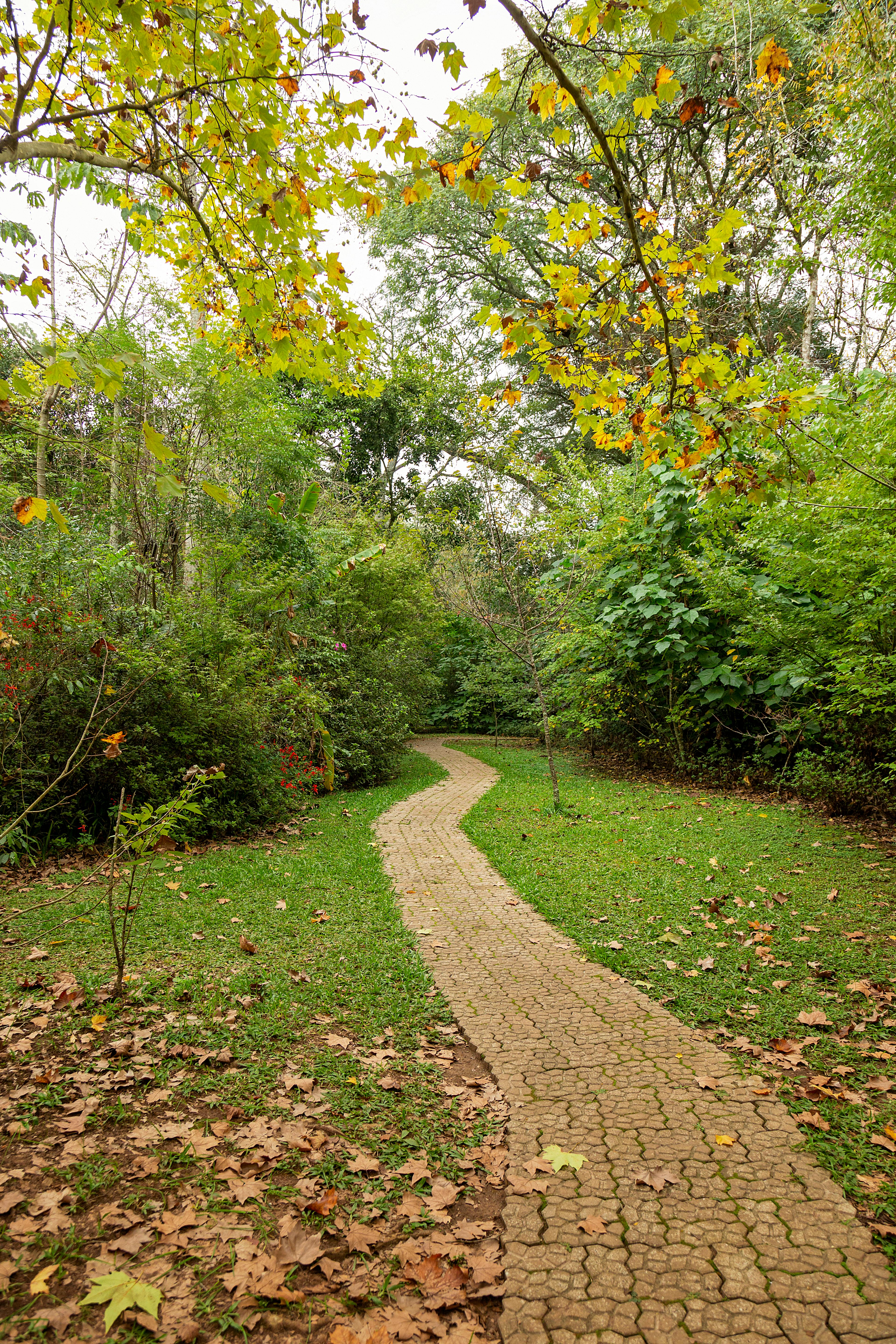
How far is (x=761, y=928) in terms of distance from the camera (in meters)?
4.60

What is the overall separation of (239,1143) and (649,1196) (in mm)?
1516

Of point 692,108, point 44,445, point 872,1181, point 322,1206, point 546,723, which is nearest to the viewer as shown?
point 322,1206

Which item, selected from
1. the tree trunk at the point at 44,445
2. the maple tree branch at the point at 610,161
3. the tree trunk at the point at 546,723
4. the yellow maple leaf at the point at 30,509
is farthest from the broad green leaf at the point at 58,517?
the tree trunk at the point at 44,445

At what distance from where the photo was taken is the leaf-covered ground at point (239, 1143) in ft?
6.26

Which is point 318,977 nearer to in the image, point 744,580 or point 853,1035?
point 853,1035

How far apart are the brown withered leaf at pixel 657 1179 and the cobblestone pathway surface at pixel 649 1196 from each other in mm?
18

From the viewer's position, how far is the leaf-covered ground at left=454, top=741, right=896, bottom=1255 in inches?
113

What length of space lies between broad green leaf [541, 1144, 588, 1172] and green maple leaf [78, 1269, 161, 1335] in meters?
1.38

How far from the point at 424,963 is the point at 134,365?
3766 millimetres

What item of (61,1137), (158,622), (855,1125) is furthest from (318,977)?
(158,622)

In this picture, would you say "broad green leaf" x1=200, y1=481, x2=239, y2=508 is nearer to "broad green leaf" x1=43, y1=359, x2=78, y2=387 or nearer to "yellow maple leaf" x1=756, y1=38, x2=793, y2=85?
"broad green leaf" x1=43, y1=359, x2=78, y2=387

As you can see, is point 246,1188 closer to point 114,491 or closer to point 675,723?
point 114,491

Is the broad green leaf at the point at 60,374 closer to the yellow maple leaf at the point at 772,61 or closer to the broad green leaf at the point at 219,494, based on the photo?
the broad green leaf at the point at 219,494

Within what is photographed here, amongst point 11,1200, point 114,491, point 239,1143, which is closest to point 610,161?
point 239,1143
